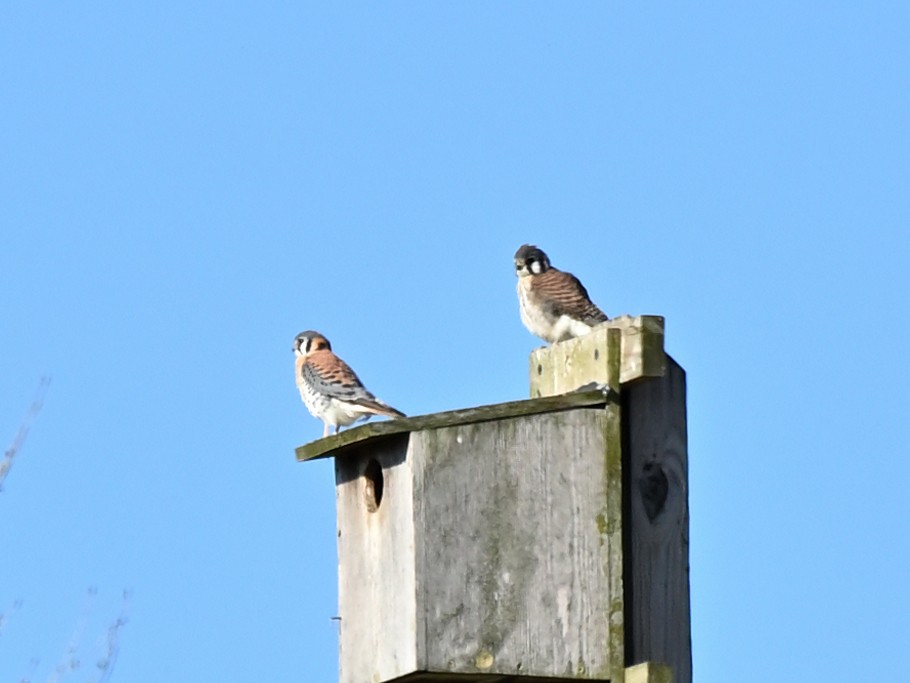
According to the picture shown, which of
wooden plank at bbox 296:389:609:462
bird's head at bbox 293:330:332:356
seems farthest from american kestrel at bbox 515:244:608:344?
wooden plank at bbox 296:389:609:462

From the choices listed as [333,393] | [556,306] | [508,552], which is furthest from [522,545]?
[333,393]

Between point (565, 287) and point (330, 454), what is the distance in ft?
6.84

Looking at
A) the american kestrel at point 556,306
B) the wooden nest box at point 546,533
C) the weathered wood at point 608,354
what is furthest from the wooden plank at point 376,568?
the american kestrel at point 556,306

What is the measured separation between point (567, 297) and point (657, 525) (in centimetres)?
231

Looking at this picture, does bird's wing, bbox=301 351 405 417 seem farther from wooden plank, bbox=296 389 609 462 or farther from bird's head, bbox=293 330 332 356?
wooden plank, bbox=296 389 609 462

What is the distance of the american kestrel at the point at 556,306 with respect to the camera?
28.6 feet

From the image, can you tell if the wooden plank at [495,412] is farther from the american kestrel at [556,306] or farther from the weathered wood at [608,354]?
the american kestrel at [556,306]

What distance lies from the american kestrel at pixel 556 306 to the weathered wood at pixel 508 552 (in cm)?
195

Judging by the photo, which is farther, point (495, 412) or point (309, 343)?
point (309, 343)

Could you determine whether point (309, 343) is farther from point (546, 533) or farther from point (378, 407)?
point (546, 533)

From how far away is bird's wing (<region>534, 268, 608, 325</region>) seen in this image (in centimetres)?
874

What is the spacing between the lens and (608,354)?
22.1 ft

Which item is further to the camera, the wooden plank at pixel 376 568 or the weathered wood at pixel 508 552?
the wooden plank at pixel 376 568

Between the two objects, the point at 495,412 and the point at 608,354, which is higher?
the point at 608,354
